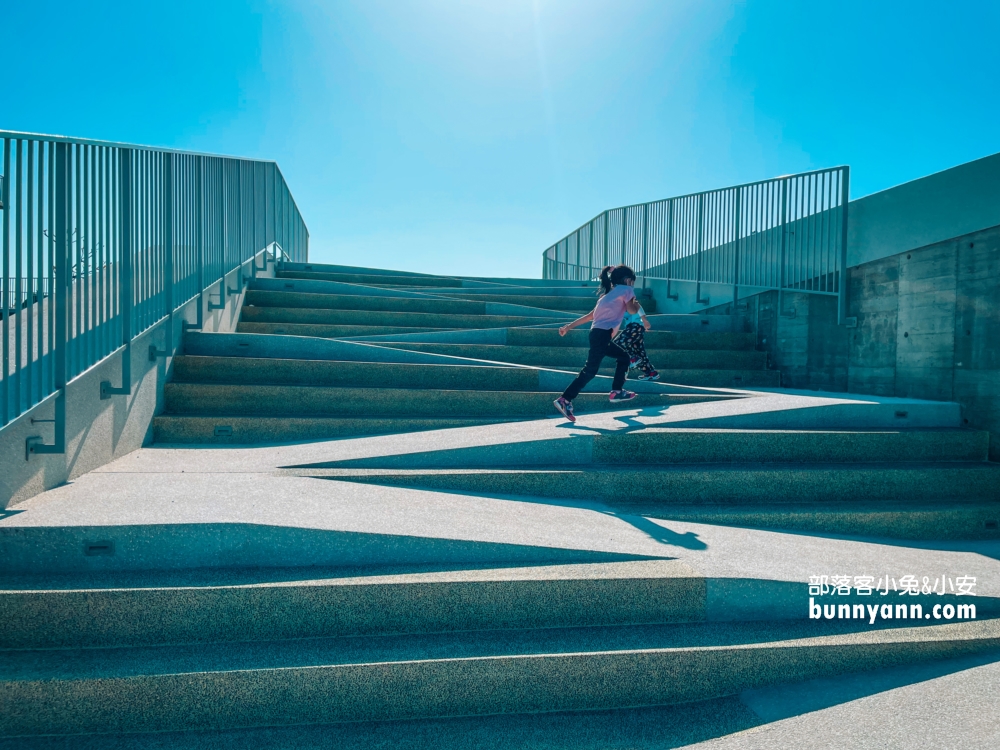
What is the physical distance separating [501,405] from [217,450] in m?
2.35

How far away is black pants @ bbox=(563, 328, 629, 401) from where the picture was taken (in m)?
5.30

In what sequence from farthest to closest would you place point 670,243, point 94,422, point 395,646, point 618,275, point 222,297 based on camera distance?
point 670,243
point 222,297
point 618,275
point 94,422
point 395,646

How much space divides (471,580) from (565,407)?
2.61 meters

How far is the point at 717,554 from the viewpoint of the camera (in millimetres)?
3229

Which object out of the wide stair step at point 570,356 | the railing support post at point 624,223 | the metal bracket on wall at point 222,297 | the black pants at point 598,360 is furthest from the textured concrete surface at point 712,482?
the railing support post at point 624,223

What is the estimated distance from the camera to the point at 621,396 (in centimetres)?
572

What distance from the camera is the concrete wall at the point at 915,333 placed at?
196 inches

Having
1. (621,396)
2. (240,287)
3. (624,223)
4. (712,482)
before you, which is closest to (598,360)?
(621,396)

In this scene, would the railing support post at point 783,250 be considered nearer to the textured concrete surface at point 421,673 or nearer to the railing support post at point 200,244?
Answer: the textured concrete surface at point 421,673

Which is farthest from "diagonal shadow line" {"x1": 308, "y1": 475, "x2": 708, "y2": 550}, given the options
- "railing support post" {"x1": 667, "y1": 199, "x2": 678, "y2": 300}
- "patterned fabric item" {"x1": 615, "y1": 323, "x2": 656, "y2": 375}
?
"railing support post" {"x1": 667, "y1": 199, "x2": 678, "y2": 300}

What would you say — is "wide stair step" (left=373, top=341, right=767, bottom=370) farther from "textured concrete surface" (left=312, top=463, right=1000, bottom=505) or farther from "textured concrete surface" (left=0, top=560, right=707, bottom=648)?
"textured concrete surface" (left=0, top=560, right=707, bottom=648)

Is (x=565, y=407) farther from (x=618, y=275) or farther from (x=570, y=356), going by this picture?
(x=570, y=356)

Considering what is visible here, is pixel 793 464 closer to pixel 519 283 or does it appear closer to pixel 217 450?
pixel 217 450

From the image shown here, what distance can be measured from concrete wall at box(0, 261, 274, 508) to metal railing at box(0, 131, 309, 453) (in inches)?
2.9
